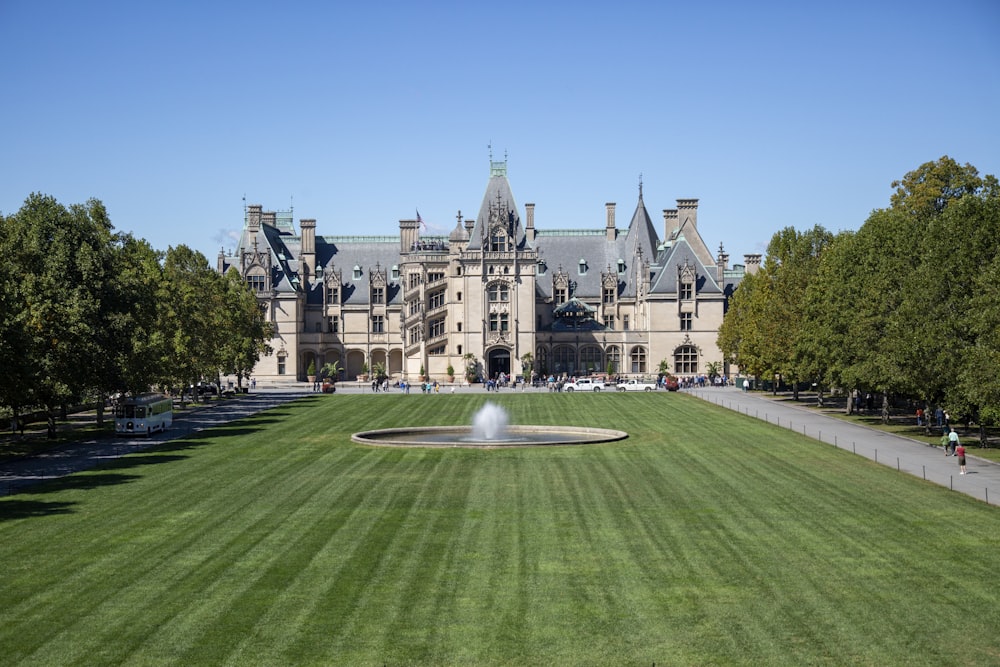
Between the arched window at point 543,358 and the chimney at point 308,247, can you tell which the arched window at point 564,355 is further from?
the chimney at point 308,247

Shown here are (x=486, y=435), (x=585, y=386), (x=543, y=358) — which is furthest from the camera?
(x=543, y=358)

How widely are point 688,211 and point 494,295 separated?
28105mm

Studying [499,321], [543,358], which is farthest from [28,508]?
[543,358]

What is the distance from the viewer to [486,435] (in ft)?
194

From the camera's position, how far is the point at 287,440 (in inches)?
2200

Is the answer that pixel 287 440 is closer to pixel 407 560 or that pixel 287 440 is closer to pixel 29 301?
pixel 29 301

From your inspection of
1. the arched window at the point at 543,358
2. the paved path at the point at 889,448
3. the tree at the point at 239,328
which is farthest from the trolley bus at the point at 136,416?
the arched window at the point at 543,358

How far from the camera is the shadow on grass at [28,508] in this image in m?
33.8

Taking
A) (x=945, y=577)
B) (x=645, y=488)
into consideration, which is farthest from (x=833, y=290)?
(x=945, y=577)

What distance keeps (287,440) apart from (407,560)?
1173 inches

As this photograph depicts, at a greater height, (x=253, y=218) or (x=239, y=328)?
(x=253, y=218)

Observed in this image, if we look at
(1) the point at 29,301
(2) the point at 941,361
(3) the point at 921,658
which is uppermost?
(1) the point at 29,301

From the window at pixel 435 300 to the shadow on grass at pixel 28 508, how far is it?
82068 mm

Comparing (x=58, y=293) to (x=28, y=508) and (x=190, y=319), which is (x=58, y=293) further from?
(x=28, y=508)
